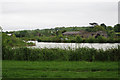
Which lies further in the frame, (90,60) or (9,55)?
(9,55)

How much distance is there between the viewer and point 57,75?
5453 millimetres

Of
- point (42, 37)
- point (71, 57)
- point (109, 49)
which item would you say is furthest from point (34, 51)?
point (42, 37)

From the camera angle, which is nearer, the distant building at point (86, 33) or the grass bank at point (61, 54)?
the grass bank at point (61, 54)

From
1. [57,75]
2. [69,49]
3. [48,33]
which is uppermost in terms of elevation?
[48,33]

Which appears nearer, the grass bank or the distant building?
the grass bank

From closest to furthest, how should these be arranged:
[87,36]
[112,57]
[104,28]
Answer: [112,57], [104,28], [87,36]

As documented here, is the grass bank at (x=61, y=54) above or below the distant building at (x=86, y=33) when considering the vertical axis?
below

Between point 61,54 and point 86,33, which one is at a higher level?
point 86,33

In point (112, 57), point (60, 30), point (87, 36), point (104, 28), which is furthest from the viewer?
point (60, 30)

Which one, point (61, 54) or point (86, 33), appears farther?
point (86, 33)

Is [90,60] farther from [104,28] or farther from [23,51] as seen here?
[104,28]

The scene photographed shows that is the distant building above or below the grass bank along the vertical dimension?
above

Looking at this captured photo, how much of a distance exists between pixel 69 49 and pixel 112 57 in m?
2.41

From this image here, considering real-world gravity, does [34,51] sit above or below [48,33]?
below
